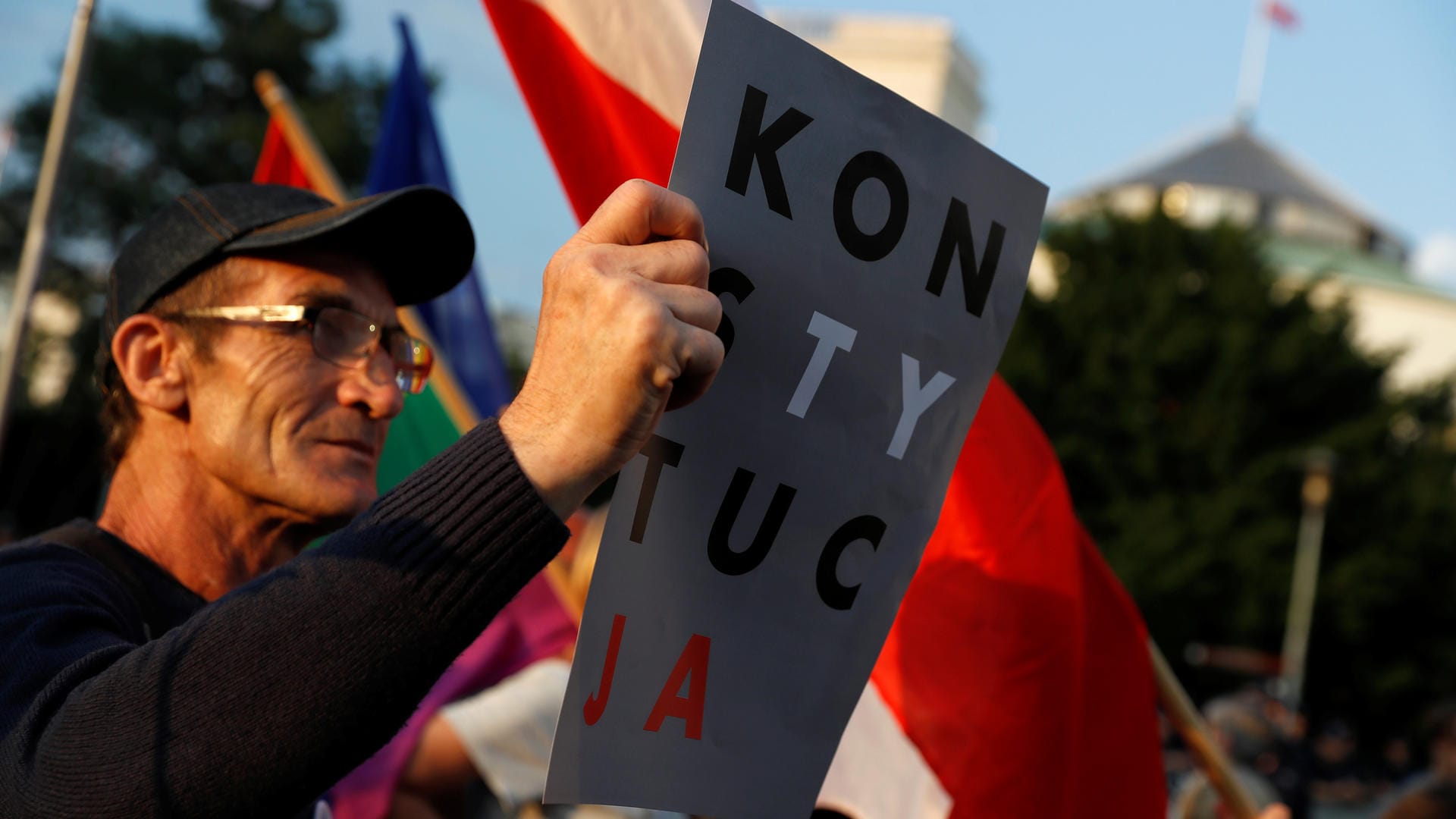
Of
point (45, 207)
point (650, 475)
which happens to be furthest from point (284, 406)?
point (45, 207)

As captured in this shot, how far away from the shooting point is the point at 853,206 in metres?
1.93

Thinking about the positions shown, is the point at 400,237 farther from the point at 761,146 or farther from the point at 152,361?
the point at 761,146

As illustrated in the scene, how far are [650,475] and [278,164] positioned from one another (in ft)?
13.1

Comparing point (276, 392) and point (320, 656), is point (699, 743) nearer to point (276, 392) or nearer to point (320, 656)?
point (320, 656)

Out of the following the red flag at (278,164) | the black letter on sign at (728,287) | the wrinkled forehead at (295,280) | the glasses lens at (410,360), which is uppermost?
the red flag at (278,164)

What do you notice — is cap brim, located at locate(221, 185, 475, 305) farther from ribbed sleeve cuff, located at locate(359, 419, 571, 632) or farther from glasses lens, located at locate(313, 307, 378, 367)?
ribbed sleeve cuff, located at locate(359, 419, 571, 632)

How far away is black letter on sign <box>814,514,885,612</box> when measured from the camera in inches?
76.9

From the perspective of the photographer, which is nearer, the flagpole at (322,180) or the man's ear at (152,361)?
the man's ear at (152,361)

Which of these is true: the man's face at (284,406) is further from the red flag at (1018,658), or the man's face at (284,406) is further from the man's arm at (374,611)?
the red flag at (1018,658)

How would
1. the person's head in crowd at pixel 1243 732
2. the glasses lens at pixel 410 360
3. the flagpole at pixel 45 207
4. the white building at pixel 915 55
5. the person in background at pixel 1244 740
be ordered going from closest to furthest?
the glasses lens at pixel 410 360, the flagpole at pixel 45 207, the person in background at pixel 1244 740, the person's head in crowd at pixel 1243 732, the white building at pixel 915 55

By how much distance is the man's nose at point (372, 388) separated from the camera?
221 cm

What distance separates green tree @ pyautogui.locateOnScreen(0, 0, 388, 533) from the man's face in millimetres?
34189

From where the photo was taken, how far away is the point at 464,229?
2.31 meters

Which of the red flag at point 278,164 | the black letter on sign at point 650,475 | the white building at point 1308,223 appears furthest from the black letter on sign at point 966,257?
the white building at point 1308,223
